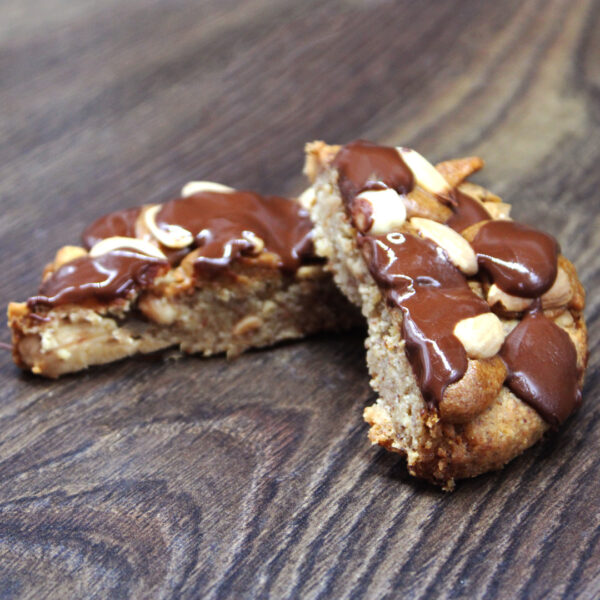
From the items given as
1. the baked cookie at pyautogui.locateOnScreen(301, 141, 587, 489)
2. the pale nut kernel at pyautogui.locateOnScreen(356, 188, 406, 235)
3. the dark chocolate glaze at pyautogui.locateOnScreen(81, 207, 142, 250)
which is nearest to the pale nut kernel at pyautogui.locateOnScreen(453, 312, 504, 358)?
the baked cookie at pyautogui.locateOnScreen(301, 141, 587, 489)

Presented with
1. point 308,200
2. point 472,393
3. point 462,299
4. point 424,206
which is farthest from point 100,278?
point 472,393

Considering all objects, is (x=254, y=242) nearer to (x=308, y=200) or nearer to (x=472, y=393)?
(x=308, y=200)

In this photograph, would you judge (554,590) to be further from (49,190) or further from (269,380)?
(49,190)

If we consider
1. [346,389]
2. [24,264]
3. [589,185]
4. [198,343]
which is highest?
[24,264]

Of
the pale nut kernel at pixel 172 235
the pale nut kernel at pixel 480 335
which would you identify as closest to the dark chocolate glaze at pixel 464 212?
the pale nut kernel at pixel 480 335

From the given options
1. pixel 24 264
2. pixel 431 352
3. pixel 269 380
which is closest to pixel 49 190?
pixel 24 264

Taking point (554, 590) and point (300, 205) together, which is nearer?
point (554, 590)

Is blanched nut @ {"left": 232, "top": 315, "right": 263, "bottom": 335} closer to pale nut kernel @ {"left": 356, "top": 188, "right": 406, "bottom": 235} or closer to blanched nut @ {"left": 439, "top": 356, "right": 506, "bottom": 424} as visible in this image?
pale nut kernel @ {"left": 356, "top": 188, "right": 406, "bottom": 235}
